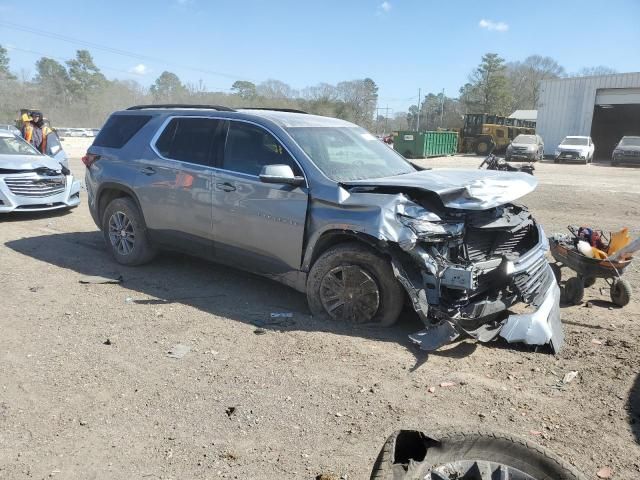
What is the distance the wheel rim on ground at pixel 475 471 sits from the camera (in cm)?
219

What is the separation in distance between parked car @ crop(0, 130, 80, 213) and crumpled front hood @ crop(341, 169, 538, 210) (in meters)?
7.09

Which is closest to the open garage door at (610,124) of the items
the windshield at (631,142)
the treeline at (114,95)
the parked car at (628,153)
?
the windshield at (631,142)

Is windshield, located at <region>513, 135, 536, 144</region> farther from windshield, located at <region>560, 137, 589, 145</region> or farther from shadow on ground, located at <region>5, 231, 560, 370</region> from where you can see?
shadow on ground, located at <region>5, 231, 560, 370</region>

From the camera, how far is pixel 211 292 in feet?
19.1

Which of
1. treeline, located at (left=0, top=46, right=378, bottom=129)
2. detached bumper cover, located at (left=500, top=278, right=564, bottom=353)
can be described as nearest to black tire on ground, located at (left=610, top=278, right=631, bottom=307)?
detached bumper cover, located at (left=500, top=278, right=564, bottom=353)

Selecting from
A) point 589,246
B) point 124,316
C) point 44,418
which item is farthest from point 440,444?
point 589,246

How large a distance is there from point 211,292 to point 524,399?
3.47 metres

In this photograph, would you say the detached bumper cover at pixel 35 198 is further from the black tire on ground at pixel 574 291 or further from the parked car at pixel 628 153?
the parked car at pixel 628 153

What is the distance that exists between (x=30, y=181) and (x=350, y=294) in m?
7.36

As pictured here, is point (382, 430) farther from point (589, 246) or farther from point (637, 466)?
point (589, 246)

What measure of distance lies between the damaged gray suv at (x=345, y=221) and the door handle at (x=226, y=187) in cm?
1

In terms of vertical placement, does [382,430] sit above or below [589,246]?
below

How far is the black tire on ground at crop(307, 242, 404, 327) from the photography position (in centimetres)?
451

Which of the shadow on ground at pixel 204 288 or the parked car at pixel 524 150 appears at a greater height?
the parked car at pixel 524 150
